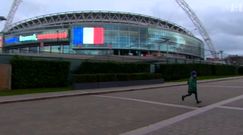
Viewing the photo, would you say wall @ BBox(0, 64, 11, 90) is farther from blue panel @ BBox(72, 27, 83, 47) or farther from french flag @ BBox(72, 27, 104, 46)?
blue panel @ BBox(72, 27, 83, 47)

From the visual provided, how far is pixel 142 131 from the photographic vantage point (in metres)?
9.05

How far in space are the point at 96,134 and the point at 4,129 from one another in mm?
2621

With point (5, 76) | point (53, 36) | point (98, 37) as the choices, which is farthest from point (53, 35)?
point (5, 76)

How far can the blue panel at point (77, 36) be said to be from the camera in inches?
4190

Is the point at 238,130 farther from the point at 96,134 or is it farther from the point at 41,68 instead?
the point at 41,68

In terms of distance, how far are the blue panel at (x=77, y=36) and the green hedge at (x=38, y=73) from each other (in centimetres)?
7892

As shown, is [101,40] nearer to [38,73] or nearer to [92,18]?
[92,18]

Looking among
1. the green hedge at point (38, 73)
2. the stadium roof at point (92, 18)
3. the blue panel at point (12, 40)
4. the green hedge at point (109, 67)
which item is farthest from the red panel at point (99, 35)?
the green hedge at point (38, 73)

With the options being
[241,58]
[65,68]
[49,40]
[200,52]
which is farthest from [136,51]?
[65,68]

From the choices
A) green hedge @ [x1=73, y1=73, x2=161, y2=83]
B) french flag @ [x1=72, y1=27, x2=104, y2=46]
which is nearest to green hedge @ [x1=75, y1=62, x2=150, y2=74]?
green hedge @ [x1=73, y1=73, x2=161, y2=83]

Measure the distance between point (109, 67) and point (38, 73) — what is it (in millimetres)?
9032

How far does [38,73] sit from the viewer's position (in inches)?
1019

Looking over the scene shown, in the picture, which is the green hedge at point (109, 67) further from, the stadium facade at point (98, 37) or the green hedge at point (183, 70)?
the stadium facade at point (98, 37)

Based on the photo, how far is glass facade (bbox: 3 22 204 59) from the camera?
107 metres
